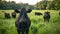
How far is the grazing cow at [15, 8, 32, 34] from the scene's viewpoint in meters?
2.48

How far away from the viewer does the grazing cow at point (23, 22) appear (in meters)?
2.48

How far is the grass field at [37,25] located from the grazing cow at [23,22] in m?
0.08

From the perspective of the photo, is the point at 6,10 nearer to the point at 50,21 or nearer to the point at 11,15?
the point at 11,15

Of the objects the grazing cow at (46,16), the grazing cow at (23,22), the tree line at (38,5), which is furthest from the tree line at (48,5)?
the grazing cow at (23,22)

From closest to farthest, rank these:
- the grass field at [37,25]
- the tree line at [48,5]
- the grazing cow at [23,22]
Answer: the grazing cow at [23,22]
the grass field at [37,25]
the tree line at [48,5]

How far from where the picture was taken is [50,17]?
2.73 meters

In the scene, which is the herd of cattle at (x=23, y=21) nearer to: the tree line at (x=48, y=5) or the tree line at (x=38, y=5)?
the tree line at (x=38, y=5)

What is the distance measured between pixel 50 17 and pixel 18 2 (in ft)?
2.06

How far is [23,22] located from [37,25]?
1.03 ft

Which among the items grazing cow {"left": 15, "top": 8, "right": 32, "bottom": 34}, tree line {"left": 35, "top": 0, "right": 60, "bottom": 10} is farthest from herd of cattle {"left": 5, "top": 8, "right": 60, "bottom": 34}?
tree line {"left": 35, "top": 0, "right": 60, "bottom": 10}

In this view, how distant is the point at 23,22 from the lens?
8.09 ft

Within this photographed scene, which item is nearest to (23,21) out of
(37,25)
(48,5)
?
(37,25)

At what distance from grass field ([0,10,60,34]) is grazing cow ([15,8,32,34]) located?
8cm

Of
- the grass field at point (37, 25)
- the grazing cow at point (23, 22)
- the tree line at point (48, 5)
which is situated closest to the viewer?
the grazing cow at point (23, 22)
